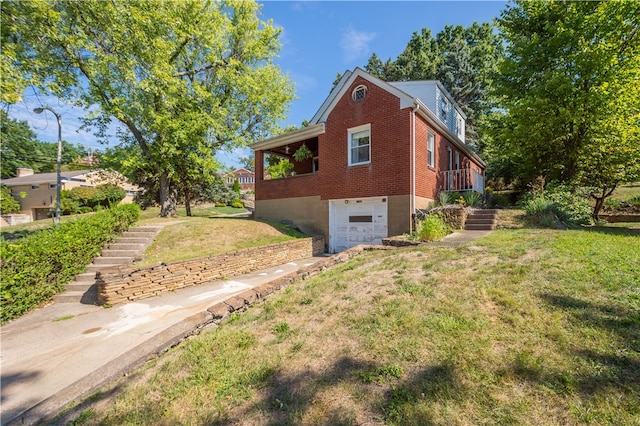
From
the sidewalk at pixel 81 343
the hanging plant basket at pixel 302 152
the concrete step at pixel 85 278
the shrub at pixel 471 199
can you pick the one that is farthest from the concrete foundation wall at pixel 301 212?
the concrete step at pixel 85 278

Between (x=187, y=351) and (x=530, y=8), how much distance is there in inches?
727

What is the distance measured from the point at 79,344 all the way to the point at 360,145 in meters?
10.2

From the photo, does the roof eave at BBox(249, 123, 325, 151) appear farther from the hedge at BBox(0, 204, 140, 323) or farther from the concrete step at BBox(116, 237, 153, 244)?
the hedge at BBox(0, 204, 140, 323)

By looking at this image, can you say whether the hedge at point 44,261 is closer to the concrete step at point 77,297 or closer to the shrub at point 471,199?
the concrete step at point 77,297

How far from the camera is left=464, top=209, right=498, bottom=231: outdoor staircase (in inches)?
347

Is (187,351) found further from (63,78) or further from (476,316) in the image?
(63,78)

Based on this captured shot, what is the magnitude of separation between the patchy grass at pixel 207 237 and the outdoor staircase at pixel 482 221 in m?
6.64

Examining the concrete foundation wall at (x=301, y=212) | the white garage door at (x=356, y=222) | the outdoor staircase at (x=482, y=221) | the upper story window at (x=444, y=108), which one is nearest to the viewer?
the outdoor staircase at (x=482, y=221)

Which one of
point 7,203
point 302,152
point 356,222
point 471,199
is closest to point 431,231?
point 356,222

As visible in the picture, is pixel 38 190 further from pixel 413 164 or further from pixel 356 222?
pixel 413 164

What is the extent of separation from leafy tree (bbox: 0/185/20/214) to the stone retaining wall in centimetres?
3024

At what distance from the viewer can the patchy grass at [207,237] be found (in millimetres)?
8133

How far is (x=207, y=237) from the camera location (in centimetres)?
954

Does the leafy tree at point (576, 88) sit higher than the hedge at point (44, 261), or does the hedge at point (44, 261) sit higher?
the leafy tree at point (576, 88)
